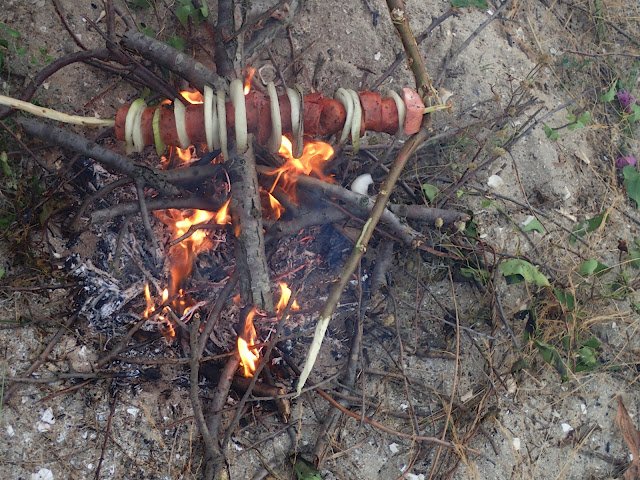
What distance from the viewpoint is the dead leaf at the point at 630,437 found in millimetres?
2598

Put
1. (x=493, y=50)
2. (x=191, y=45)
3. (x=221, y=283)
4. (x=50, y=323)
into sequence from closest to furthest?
(x=50, y=323), (x=221, y=283), (x=191, y=45), (x=493, y=50)

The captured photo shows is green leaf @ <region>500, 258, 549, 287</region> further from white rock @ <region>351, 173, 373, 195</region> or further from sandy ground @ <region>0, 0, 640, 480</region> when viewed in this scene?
white rock @ <region>351, 173, 373, 195</region>

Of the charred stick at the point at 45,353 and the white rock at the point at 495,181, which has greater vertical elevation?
the white rock at the point at 495,181

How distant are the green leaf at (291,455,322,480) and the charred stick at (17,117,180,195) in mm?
1166

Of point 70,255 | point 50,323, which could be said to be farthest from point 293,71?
point 50,323

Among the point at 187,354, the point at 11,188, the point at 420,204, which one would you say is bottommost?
the point at 187,354

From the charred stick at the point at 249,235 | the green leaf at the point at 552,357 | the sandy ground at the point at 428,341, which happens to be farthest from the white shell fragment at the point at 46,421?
the green leaf at the point at 552,357

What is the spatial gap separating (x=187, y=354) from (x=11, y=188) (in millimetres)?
946

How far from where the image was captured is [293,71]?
2.54 metres

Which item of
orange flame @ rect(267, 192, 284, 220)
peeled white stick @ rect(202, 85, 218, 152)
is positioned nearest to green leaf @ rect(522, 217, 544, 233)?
orange flame @ rect(267, 192, 284, 220)

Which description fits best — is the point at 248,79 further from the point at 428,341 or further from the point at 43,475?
the point at 43,475

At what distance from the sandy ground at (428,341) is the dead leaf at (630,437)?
4cm

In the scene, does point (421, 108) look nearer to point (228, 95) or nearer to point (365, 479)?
point (228, 95)

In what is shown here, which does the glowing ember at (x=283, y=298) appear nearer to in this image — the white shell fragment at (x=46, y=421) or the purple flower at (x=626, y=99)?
the white shell fragment at (x=46, y=421)
